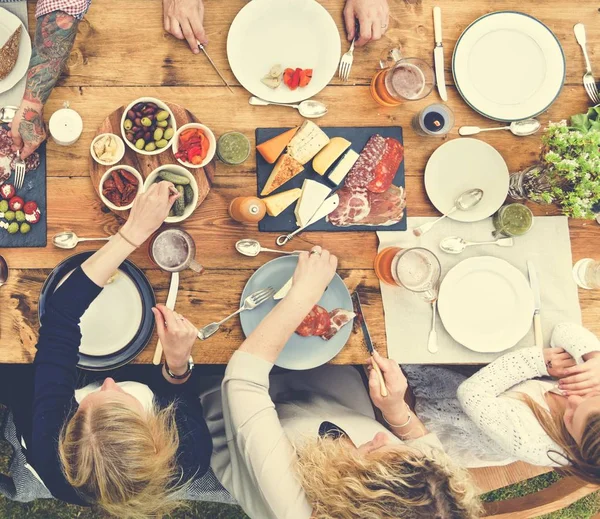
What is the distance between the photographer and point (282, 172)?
174 cm

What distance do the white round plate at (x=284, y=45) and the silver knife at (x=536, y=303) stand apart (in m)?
1.00

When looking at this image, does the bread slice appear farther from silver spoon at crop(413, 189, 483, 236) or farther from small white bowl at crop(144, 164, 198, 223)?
silver spoon at crop(413, 189, 483, 236)

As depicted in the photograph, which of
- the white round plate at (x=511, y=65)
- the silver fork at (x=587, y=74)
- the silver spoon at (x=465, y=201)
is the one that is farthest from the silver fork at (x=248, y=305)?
the silver fork at (x=587, y=74)

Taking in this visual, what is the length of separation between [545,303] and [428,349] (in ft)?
1.55

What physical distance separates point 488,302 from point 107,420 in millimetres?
1325

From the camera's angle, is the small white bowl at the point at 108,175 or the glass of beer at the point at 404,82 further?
the glass of beer at the point at 404,82

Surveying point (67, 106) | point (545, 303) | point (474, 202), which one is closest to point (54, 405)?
point (67, 106)

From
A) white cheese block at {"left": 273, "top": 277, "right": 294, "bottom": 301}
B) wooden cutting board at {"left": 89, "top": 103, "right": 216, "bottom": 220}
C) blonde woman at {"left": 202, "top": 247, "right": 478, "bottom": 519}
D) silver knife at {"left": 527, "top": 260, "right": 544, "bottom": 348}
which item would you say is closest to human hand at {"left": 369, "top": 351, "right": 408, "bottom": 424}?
blonde woman at {"left": 202, "top": 247, "right": 478, "bottom": 519}

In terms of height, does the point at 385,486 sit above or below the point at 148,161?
below

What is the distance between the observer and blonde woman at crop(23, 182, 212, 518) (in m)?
1.47

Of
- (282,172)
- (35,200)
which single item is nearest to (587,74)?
(282,172)

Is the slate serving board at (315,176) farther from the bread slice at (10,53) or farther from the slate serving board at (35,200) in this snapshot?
the bread slice at (10,53)

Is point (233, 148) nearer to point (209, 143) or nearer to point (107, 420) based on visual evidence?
point (209, 143)

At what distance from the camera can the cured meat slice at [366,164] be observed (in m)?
1.77
